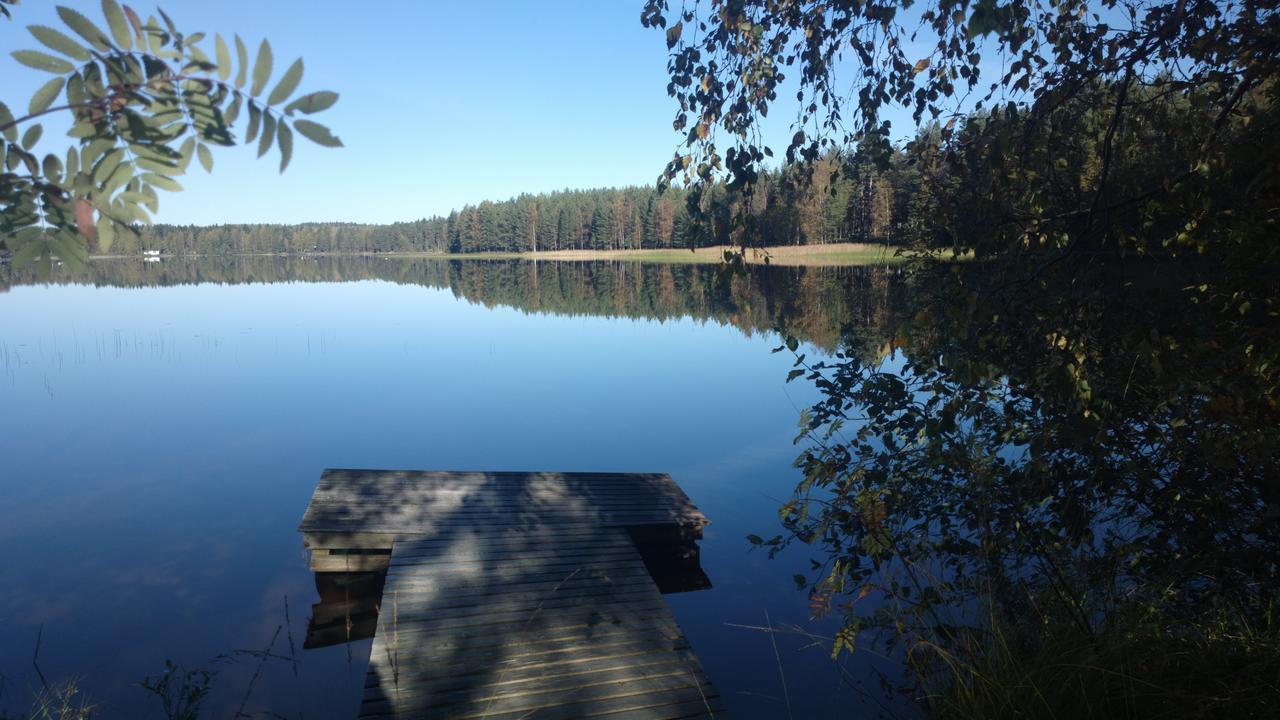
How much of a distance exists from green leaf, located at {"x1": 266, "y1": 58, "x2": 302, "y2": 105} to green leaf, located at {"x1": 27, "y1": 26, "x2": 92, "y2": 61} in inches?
16.2

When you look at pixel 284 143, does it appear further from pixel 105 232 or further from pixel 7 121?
pixel 7 121

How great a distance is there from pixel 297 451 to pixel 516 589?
896cm

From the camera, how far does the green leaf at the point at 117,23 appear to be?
1.50 metres

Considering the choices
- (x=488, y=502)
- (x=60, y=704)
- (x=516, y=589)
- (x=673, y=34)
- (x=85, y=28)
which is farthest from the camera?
(x=488, y=502)

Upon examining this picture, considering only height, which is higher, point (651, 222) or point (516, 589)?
point (651, 222)

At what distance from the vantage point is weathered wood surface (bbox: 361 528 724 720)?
185 inches

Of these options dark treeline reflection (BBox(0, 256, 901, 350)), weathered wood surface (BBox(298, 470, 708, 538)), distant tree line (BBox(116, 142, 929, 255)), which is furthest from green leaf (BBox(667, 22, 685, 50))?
dark treeline reflection (BBox(0, 256, 901, 350))

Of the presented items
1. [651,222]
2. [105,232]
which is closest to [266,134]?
[105,232]

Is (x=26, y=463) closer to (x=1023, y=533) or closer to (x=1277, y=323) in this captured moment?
(x=1023, y=533)

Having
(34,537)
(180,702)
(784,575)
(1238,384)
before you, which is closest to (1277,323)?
(1238,384)

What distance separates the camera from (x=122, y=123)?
5.08ft

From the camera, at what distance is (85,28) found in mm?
1489

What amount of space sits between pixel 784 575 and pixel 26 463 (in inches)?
534

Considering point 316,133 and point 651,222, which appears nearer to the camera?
point 316,133
